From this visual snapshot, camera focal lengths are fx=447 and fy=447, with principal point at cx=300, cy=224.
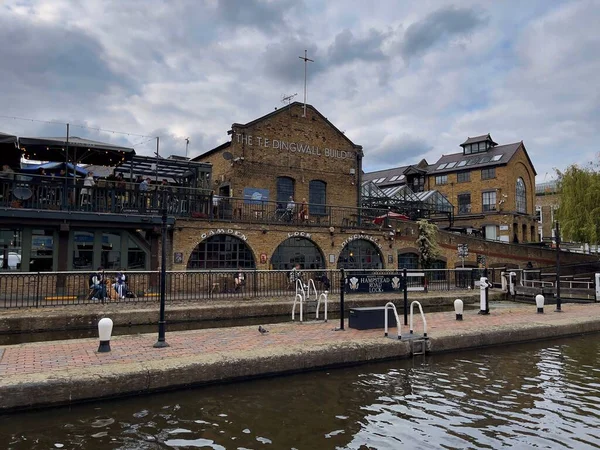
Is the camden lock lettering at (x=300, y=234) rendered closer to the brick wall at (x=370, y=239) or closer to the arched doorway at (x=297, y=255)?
the brick wall at (x=370, y=239)

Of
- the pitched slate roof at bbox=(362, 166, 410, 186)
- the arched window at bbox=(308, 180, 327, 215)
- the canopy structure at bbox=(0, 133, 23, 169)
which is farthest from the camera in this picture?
the pitched slate roof at bbox=(362, 166, 410, 186)

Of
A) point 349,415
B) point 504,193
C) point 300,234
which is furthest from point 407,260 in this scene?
point 349,415

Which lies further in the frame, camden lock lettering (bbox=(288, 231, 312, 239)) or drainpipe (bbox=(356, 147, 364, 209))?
drainpipe (bbox=(356, 147, 364, 209))

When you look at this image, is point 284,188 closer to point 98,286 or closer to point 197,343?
point 98,286

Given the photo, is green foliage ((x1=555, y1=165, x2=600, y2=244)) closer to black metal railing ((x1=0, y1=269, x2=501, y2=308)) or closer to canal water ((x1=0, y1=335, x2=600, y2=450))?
black metal railing ((x1=0, y1=269, x2=501, y2=308))

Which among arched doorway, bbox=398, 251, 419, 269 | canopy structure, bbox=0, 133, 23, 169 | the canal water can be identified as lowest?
the canal water

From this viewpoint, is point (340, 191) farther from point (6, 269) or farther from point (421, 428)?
point (421, 428)

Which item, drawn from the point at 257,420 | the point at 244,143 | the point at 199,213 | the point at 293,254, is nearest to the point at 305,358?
the point at 257,420

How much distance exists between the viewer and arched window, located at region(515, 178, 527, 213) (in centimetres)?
4318

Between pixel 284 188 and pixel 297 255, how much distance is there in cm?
490

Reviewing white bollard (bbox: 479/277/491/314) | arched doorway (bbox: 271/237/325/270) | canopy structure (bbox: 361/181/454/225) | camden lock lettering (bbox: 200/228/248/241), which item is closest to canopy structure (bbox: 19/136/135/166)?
camden lock lettering (bbox: 200/228/248/241)

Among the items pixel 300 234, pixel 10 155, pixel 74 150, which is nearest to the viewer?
pixel 74 150

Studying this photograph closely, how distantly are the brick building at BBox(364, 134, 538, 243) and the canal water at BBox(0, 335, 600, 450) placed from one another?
106 ft

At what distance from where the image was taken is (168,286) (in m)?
16.4
